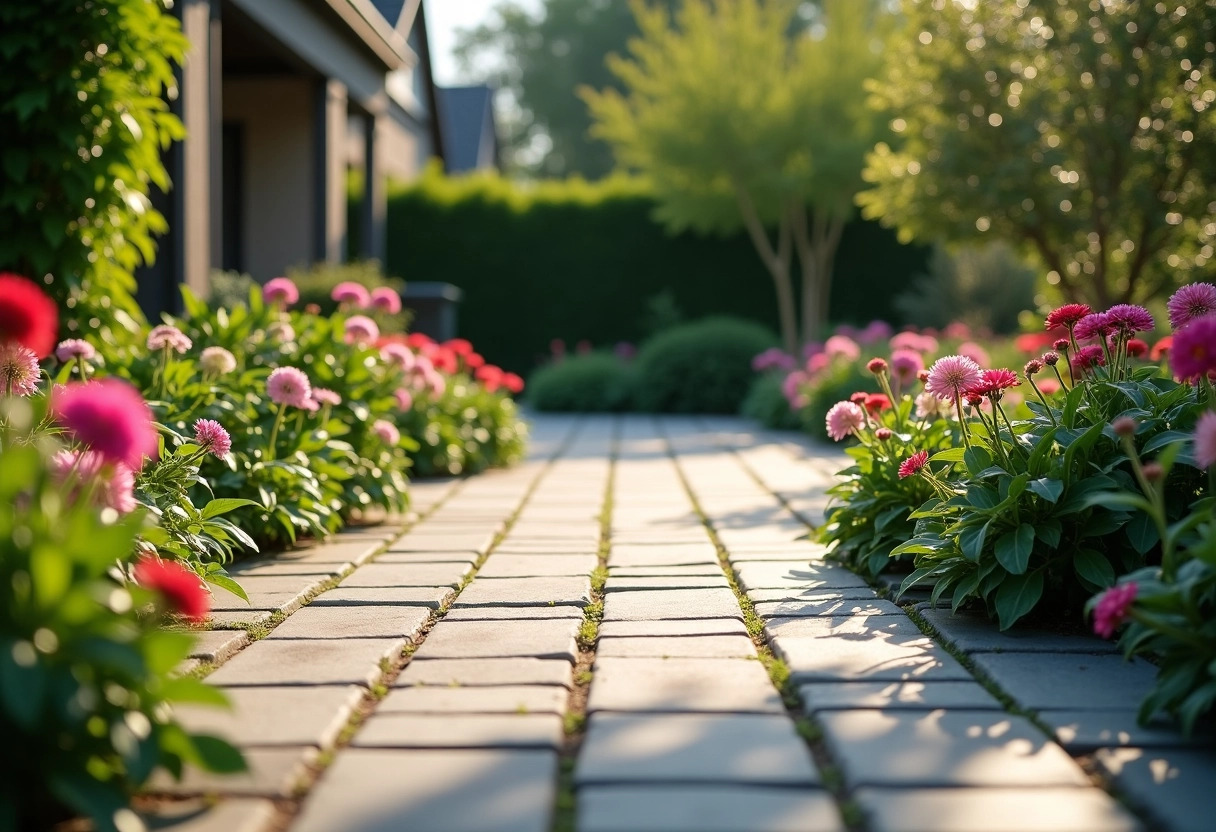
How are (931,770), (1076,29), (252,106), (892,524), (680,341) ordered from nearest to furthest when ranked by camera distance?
(931,770), (892,524), (1076,29), (252,106), (680,341)

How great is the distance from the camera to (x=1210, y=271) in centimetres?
823

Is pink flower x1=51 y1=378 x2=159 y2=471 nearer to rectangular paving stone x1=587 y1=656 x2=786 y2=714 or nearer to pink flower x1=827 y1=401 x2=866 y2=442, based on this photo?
rectangular paving stone x1=587 y1=656 x2=786 y2=714

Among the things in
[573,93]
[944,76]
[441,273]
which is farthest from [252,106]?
[573,93]

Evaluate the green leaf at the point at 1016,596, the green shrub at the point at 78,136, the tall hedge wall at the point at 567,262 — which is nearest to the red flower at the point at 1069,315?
the green leaf at the point at 1016,596

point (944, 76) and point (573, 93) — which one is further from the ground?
point (573, 93)

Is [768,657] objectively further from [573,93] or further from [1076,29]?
[573,93]

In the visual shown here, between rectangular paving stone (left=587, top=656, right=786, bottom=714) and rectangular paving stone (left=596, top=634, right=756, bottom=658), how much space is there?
43mm

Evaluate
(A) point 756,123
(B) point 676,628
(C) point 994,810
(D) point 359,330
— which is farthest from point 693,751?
(A) point 756,123

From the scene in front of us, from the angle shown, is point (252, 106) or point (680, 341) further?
point (680, 341)

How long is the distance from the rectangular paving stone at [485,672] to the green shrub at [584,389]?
10445mm

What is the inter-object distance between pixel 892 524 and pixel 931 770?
5.79 feet

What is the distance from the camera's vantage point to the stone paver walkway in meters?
1.73

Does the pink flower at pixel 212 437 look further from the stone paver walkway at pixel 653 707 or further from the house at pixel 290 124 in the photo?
the house at pixel 290 124

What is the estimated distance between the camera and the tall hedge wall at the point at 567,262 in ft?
51.4
